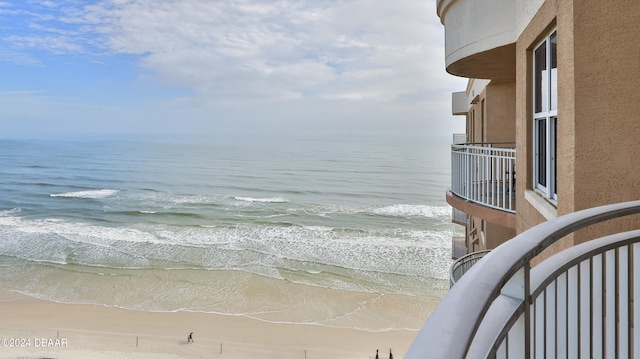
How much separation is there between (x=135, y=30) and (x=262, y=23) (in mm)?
30667

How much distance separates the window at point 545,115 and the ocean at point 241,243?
1218 cm

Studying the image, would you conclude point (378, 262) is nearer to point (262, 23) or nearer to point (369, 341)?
point (369, 341)

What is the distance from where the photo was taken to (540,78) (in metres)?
5.82

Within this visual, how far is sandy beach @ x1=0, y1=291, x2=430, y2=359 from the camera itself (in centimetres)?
1523

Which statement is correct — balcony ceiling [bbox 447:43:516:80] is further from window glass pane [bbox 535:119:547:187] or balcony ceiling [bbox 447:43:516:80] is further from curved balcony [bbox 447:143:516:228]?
window glass pane [bbox 535:119:547:187]

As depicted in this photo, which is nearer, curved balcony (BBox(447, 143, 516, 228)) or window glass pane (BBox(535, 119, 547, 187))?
window glass pane (BBox(535, 119, 547, 187))

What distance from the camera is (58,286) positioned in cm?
2120

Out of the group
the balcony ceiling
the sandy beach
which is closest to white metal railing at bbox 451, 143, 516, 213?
the balcony ceiling

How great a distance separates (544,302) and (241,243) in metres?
28.1

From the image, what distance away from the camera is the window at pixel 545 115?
516 centimetres

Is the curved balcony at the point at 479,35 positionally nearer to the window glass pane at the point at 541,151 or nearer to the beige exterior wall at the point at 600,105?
the window glass pane at the point at 541,151

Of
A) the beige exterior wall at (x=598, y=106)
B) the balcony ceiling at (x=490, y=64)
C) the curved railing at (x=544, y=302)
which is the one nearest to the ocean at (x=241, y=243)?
the balcony ceiling at (x=490, y=64)

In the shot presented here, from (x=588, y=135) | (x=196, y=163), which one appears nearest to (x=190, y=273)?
(x=588, y=135)

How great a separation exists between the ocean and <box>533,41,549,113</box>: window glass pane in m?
12.5
